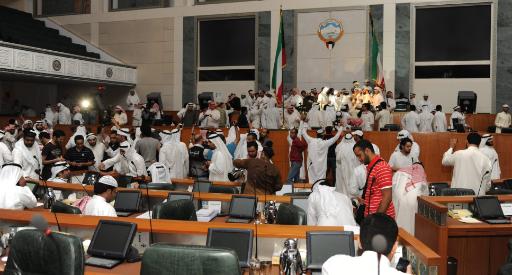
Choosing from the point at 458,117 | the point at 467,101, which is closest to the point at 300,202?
the point at 458,117

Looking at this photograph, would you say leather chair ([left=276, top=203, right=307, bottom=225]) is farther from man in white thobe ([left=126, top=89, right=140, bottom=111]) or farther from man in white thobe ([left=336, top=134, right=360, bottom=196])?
man in white thobe ([left=126, top=89, right=140, bottom=111])

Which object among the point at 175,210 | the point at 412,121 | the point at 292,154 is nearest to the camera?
the point at 175,210

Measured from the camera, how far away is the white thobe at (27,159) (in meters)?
9.30

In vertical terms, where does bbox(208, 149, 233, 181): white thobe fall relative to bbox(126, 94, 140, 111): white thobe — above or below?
below

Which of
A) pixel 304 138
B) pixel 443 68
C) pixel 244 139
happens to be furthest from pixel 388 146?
pixel 443 68

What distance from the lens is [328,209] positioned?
18.0 ft

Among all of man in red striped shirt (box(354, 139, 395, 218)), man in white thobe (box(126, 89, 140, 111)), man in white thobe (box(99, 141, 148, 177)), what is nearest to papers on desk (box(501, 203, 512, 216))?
man in red striped shirt (box(354, 139, 395, 218))

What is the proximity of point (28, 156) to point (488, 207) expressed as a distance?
24.8 feet

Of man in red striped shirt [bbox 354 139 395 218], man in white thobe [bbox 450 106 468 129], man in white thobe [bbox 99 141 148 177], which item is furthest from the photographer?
man in white thobe [bbox 450 106 468 129]

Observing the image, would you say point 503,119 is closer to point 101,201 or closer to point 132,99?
point 132,99

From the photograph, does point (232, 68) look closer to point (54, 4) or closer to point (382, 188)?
point (54, 4)

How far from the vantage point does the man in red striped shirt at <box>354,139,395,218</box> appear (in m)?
5.57

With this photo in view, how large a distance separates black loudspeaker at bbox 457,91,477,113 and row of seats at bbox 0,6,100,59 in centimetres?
1551

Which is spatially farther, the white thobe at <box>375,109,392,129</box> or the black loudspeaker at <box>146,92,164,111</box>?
the black loudspeaker at <box>146,92,164,111</box>
